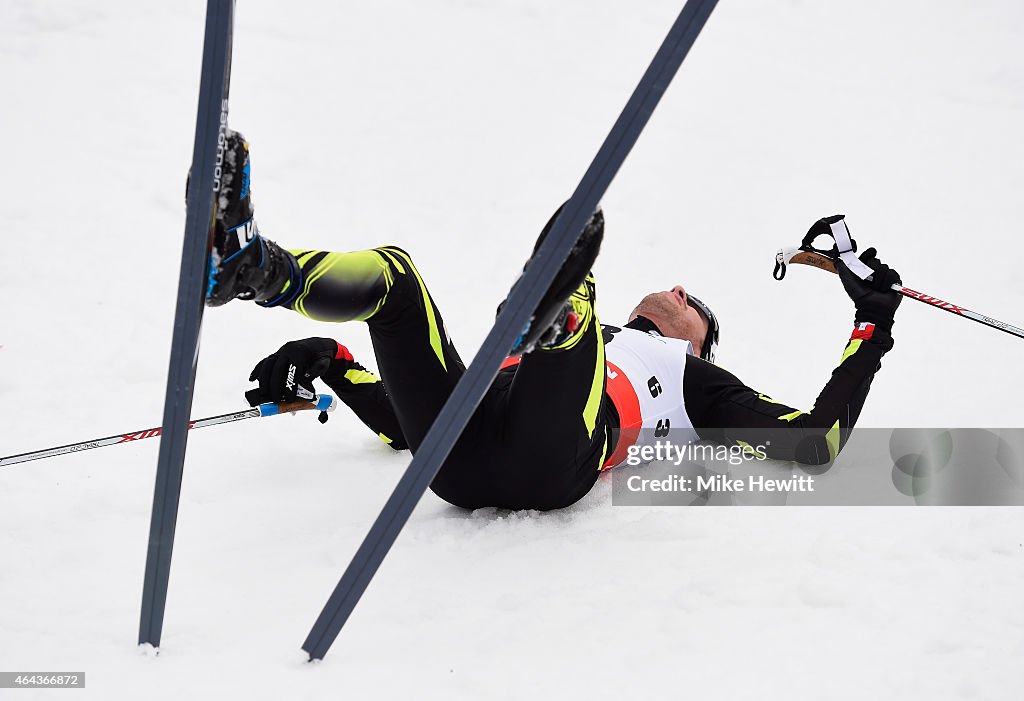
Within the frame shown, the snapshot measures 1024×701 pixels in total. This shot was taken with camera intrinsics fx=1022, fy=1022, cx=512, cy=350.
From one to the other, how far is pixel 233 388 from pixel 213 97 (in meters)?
2.04

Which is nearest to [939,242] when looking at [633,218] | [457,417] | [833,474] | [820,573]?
[633,218]

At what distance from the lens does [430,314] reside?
2369mm

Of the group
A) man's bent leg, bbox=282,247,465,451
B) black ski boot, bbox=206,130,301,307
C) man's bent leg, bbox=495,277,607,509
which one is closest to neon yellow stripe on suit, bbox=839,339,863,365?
man's bent leg, bbox=495,277,607,509

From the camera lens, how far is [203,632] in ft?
6.42

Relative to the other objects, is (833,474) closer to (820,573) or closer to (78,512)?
(820,573)

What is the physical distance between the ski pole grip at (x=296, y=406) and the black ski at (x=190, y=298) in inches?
40.6

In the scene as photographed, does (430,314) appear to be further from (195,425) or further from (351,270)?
(195,425)

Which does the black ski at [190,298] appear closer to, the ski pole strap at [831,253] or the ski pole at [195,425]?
the ski pole at [195,425]

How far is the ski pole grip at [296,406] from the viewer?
287 centimetres

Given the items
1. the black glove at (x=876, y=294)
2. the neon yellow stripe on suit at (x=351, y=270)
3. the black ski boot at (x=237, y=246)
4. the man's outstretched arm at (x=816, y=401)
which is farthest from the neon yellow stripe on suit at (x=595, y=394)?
the black glove at (x=876, y=294)

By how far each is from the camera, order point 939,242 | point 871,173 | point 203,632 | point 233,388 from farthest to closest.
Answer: point 871,173, point 939,242, point 233,388, point 203,632

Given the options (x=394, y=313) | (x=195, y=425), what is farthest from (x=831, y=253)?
(x=195, y=425)

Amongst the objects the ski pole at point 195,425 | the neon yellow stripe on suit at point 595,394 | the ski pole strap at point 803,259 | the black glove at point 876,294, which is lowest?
the ski pole at point 195,425

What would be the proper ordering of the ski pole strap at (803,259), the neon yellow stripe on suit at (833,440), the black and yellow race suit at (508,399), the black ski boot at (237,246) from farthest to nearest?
the ski pole strap at (803,259)
the neon yellow stripe on suit at (833,440)
the black and yellow race suit at (508,399)
the black ski boot at (237,246)
